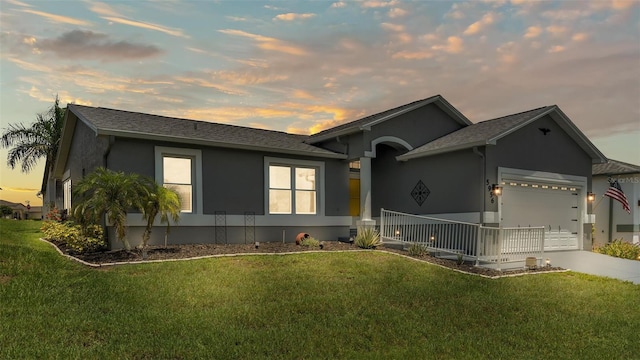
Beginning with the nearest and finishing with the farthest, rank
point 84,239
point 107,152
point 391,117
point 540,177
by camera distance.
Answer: point 84,239
point 107,152
point 540,177
point 391,117

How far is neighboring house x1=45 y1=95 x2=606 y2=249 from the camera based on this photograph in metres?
13.5

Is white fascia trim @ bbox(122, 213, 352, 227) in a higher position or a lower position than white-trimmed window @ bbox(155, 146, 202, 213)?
lower

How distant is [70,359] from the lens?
17.6 feet

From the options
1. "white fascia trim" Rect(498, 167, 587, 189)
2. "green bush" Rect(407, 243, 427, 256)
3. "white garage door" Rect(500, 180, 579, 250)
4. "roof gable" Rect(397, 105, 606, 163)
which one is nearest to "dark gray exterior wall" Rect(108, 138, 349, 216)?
"roof gable" Rect(397, 105, 606, 163)

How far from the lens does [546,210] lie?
620 inches

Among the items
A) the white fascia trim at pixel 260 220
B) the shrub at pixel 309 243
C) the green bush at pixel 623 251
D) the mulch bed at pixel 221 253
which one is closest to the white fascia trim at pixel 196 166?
the white fascia trim at pixel 260 220

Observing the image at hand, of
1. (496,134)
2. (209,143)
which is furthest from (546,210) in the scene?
(209,143)

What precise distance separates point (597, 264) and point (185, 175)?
516 inches

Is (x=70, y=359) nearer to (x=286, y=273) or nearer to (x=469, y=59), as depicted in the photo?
(x=286, y=273)

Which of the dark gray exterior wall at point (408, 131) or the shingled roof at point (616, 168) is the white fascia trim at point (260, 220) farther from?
the shingled roof at point (616, 168)

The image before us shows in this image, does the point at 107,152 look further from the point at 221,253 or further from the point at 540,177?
the point at 540,177

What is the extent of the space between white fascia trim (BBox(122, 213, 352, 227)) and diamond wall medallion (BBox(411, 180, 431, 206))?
8.17 feet

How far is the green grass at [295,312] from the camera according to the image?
605 cm

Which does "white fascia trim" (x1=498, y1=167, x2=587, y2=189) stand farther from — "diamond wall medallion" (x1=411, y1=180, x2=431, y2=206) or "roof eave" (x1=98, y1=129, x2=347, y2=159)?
"roof eave" (x1=98, y1=129, x2=347, y2=159)
